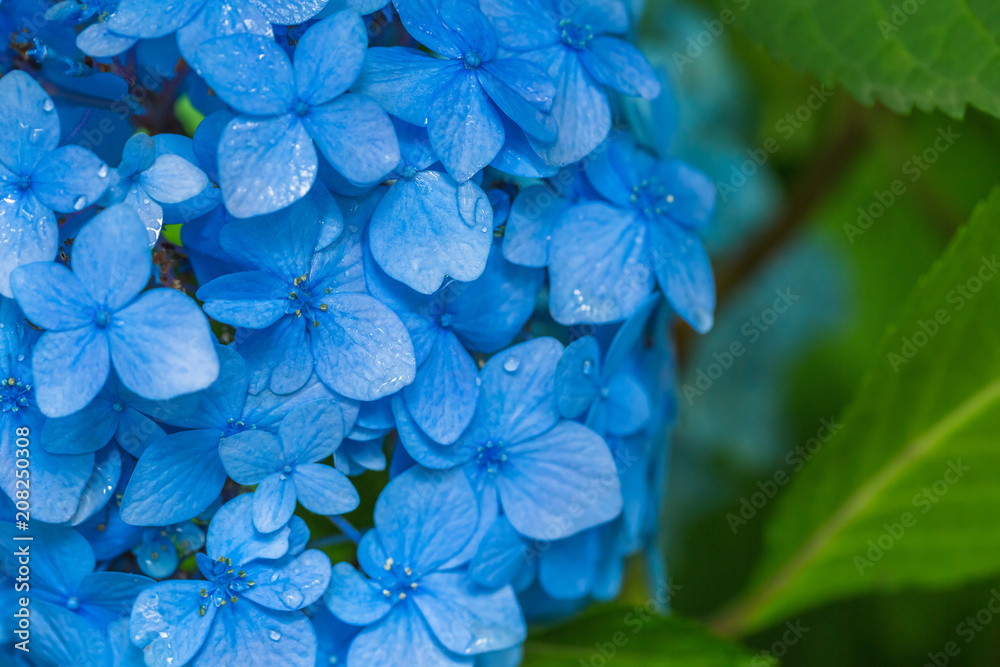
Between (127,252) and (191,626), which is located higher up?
(127,252)

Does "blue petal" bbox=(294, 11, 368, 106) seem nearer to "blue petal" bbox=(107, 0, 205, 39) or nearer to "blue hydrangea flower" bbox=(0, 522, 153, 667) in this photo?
"blue petal" bbox=(107, 0, 205, 39)

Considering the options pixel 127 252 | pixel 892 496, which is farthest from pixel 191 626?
pixel 892 496

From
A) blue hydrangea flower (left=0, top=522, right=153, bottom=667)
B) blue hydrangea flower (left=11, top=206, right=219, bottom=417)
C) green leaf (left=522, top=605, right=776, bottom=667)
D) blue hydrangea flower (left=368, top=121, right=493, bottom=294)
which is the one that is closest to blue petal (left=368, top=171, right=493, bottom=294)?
blue hydrangea flower (left=368, top=121, right=493, bottom=294)

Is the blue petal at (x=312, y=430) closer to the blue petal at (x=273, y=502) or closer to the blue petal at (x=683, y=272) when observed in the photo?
the blue petal at (x=273, y=502)

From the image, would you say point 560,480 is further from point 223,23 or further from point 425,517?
point 223,23

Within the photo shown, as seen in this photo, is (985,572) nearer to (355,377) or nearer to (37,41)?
(355,377)

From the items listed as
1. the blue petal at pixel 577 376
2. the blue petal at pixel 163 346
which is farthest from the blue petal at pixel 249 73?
the blue petal at pixel 577 376
